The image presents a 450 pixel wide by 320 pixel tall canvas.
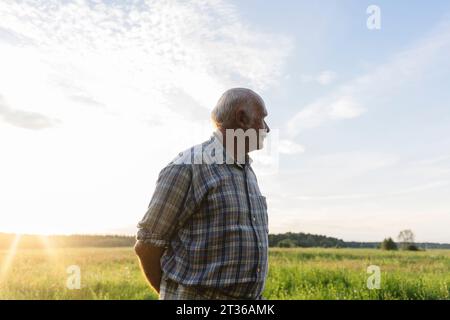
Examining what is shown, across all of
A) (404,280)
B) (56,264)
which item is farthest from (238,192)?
(56,264)

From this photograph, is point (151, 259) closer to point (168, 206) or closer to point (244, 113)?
point (168, 206)

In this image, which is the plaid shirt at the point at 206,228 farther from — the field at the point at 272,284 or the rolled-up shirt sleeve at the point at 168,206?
the field at the point at 272,284

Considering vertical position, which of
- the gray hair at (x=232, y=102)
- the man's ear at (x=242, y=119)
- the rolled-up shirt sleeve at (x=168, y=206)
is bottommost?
the rolled-up shirt sleeve at (x=168, y=206)

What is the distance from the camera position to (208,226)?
244 cm

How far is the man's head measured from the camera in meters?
2.63

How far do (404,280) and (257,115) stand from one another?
8.20m

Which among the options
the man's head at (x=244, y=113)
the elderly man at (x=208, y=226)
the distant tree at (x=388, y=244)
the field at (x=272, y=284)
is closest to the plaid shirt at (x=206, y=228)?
the elderly man at (x=208, y=226)

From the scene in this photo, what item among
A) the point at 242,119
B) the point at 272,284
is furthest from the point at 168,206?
the point at 272,284

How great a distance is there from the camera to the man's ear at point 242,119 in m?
2.62

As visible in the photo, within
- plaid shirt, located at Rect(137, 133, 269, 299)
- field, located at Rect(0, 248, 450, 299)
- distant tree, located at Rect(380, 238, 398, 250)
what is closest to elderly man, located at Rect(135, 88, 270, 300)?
plaid shirt, located at Rect(137, 133, 269, 299)

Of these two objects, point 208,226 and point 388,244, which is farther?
point 388,244

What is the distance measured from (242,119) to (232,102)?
0.11 metres

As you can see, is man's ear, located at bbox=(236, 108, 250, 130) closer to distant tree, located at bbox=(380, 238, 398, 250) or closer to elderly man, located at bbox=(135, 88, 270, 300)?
elderly man, located at bbox=(135, 88, 270, 300)

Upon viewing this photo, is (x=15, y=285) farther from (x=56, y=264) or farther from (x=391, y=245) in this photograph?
(x=391, y=245)
